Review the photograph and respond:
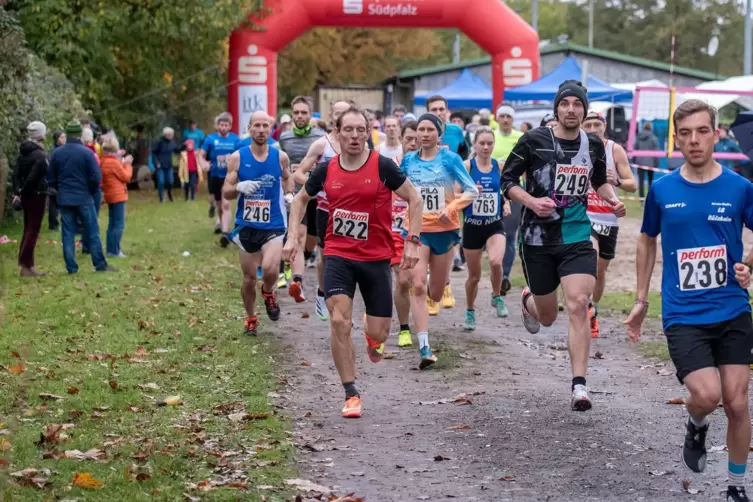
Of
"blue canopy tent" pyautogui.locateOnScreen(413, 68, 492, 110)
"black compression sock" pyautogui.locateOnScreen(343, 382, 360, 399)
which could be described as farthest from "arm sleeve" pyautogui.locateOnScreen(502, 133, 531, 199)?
"blue canopy tent" pyautogui.locateOnScreen(413, 68, 492, 110)

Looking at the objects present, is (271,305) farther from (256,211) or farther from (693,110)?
(693,110)

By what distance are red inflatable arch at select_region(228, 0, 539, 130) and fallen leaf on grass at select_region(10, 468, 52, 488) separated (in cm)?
2422

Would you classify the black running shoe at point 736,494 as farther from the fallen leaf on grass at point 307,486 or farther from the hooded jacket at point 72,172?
the hooded jacket at point 72,172

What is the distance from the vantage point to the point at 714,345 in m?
5.99

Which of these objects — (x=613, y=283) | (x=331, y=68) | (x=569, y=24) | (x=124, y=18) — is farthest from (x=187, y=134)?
→ (x=569, y=24)

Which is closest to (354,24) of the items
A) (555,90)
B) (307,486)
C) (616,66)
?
(555,90)

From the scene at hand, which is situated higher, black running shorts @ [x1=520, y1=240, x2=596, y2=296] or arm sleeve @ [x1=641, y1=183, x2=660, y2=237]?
arm sleeve @ [x1=641, y1=183, x2=660, y2=237]

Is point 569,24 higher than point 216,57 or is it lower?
higher

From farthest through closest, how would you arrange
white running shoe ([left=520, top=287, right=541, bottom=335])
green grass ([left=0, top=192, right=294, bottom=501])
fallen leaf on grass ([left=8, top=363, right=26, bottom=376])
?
1. white running shoe ([left=520, top=287, right=541, bottom=335])
2. fallen leaf on grass ([left=8, top=363, right=26, bottom=376])
3. green grass ([left=0, top=192, right=294, bottom=501])

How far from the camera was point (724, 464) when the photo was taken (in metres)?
6.70

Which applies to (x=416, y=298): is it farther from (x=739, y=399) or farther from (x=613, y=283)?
(x=613, y=283)

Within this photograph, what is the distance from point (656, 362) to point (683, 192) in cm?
449

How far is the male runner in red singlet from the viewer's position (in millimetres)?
8031

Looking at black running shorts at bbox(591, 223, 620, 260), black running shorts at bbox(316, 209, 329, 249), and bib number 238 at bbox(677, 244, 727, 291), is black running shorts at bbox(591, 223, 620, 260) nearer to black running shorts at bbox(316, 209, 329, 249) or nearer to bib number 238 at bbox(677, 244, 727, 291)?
black running shorts at bbox(316, 209, 329, 249)
